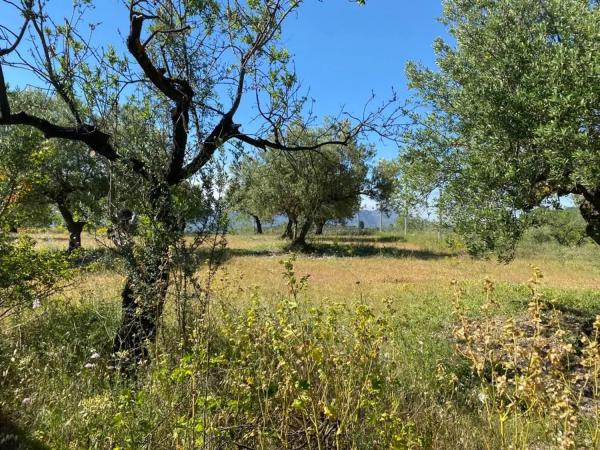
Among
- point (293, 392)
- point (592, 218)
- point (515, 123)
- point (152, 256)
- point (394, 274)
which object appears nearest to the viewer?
point (293, 392)

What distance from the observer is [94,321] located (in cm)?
602

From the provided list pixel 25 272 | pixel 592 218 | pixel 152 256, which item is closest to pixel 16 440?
pixel 152 256

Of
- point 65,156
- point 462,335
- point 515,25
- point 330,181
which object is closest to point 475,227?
point 515,25

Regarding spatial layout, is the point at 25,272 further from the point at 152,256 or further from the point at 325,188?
the point at 325,188

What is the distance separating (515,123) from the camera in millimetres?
5965

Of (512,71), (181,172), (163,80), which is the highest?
(512,71)

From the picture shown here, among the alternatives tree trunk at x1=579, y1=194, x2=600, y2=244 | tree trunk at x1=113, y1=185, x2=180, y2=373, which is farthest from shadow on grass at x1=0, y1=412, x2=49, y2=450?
tree trunk at x1=579, y1=194, x2=600, y2=244

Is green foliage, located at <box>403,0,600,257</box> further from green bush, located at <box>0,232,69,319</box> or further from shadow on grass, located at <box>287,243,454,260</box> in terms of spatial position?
shadow on grass, located at <box>287,243,454,260</box>

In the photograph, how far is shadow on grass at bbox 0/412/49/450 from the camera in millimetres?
2902

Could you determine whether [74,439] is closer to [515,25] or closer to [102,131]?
[102,131]

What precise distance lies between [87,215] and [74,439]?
213 centimetres

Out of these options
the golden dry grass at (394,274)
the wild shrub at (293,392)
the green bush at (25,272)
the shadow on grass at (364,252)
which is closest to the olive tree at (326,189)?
the shadow on grass at (364,252)

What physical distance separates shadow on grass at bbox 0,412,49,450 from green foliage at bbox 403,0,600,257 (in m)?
5.73

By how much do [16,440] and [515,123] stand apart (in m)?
6.40
